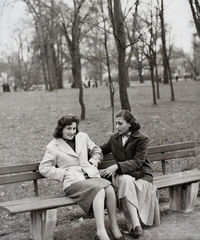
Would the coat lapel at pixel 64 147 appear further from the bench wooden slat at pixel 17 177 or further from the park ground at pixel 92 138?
the park ground at pixel 92 138

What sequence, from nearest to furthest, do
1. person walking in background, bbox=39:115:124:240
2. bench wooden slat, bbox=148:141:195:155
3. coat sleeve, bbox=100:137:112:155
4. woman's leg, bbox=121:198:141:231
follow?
person walking in background, bbox=39:115:124:240
woman's leg, bbox=121:198:141:231
coat sleeve, bbox=100:137:112:155
bench wooden slat, bbox=148:141:195:155

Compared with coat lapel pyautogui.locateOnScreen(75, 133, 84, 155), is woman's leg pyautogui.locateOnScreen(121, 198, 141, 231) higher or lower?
lower

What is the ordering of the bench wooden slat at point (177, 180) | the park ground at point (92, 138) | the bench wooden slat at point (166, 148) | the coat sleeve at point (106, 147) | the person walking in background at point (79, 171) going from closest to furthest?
the person walking in background at point (79, 171) < the park ground at point (92, 138) < the bench wooden slat at point (177, 180) < the coat sleeve at point (106, 147) < the bench wooden slat at point (166, 148)

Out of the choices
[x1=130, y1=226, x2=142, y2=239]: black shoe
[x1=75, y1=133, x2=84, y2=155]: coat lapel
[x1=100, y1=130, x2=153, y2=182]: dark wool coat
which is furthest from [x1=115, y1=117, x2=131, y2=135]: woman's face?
[x1=130, y1=226, x2=142, y2=239]: black shoe

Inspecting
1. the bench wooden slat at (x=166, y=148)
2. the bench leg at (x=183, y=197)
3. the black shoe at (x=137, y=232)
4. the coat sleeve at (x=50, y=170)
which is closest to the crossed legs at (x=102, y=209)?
the black shoe at (x=137, y=232)

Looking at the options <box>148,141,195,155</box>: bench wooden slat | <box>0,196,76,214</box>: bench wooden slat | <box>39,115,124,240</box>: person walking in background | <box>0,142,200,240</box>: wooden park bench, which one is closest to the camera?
<box>0,196,76,214</box>: bench wooden slat

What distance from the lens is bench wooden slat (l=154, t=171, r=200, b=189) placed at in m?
4.55

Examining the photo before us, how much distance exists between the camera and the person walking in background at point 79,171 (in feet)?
12.8

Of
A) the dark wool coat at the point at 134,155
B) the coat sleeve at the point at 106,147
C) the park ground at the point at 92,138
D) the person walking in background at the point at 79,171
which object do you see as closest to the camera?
the person walking in background at the point at 79,171

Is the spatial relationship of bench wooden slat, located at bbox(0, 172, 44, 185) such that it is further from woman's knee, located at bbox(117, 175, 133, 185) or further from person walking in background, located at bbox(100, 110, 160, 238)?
woman's knee, located at bbox(117, 175, 133, 185)

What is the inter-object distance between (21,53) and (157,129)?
41772mm

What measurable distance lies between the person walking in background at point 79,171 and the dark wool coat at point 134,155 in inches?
10.5

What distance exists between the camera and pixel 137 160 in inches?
173

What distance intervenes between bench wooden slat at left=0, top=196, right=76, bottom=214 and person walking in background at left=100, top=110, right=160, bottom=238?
24.9 inches
